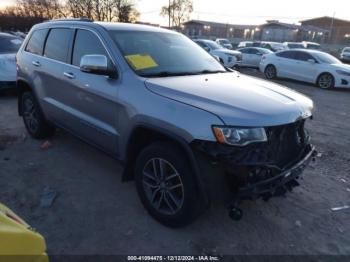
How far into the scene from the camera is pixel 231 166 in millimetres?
2486

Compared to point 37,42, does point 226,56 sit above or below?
below

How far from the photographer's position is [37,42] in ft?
16.1

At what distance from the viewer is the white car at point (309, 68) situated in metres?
12.1

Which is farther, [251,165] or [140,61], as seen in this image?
[140,61]

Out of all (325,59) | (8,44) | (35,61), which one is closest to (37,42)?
(35,61)

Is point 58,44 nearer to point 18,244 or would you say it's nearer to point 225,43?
point 18,244

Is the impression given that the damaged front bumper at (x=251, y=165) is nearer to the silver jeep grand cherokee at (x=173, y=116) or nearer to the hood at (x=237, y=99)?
the silver jeep grand cherokee at (x=173, y=116)

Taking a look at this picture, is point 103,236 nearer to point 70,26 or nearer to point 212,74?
point 212,74

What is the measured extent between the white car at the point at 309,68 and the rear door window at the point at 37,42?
10790 millimetres

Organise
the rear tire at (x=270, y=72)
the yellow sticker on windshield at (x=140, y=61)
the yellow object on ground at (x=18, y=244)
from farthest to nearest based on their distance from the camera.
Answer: the rear tire at (x=270, y=72) < the yellow sticker on windshield at (x=140, y=61) < the yellow object on ground at (x=18, y=244)

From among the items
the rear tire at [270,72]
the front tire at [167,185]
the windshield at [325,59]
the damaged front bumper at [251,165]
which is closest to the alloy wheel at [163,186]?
the front tire at [167,185]

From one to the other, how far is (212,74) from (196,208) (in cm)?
162

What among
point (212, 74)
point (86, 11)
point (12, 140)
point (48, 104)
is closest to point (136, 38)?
point (212, 74)

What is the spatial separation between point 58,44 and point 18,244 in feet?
11.1
